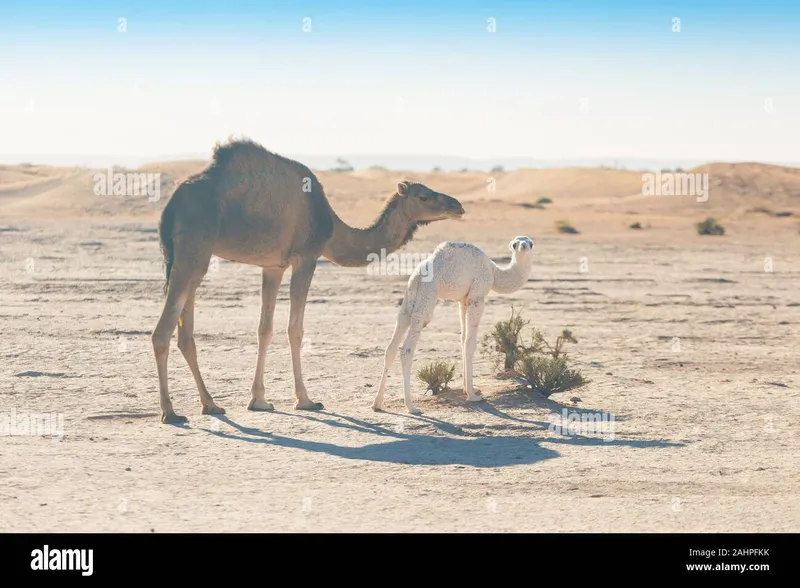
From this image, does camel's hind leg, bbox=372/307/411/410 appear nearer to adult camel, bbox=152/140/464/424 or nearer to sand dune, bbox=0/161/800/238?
adult camel, bbox=152/140/464/424

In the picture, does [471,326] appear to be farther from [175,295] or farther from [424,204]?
[175,295]

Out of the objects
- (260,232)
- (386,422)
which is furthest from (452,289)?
(260,232)

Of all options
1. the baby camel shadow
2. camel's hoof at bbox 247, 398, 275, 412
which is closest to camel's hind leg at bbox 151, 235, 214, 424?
the baby camel shadow

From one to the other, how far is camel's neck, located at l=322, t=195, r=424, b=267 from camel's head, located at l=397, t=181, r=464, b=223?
0.31 feet

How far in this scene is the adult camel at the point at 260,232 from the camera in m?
11.9

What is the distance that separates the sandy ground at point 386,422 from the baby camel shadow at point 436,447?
4cm

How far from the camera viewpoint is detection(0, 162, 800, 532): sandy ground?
884 centimetres

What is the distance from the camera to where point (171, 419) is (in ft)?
38.8

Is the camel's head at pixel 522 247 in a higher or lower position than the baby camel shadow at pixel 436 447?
higher

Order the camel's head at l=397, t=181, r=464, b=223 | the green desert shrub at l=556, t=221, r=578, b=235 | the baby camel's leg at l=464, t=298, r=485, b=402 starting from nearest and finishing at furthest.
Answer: the baby camel's leg at l=464, t=298, r=485, b=402
the camel's head at l=397, t=181, r=464, b=223
the green desert shrub at l=556, t=221, r=578, b=235

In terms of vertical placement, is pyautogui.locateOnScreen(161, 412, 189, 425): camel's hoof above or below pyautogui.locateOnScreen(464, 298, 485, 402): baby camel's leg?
below

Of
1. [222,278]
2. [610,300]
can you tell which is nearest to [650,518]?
[610,300]

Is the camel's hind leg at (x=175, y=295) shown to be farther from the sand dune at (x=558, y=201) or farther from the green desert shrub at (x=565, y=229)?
the green desert shrub at (x=565, y=229)

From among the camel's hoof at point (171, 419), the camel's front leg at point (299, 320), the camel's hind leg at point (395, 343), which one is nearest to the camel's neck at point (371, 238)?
the camel's front leg at point (299, 320)
